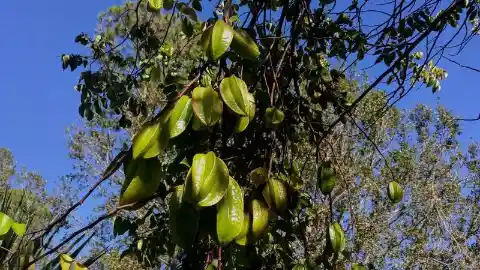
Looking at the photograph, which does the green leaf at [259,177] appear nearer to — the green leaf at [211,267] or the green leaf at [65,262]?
the green leaf at [211,267]

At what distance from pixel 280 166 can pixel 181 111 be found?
665 millimetres

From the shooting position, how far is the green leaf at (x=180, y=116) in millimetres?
697

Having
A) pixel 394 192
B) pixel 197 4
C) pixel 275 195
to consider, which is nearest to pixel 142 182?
pixel 275 195

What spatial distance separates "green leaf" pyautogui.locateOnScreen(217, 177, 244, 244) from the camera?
68 centimetres

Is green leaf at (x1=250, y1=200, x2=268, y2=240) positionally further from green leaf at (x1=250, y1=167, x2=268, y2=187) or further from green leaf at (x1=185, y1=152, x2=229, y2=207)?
green leaf at (x1=185, y1=152, x2=229, y2=207)

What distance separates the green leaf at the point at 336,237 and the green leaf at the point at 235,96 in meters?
0.44

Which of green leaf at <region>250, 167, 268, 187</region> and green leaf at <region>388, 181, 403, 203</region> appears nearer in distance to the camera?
green leaf at <region>250, 167, 268, 187</region>

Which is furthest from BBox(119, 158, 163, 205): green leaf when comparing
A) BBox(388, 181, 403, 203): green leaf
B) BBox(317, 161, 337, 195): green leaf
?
BBox(388, 181, 403, 203): green leaf

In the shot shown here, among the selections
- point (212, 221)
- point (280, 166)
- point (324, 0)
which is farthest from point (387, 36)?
point (212, 221)

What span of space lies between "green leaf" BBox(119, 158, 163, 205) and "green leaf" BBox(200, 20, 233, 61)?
15 centimetres

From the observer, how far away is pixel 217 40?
29.9 inches

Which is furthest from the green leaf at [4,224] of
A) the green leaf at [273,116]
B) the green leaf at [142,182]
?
the green leaf at [273,116]

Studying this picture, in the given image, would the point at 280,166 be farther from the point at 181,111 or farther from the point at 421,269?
the point at 421,269

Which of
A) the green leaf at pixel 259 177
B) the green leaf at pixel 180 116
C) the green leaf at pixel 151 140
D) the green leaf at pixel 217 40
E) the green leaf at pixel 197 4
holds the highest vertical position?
the green leaf at pixel 197 4
